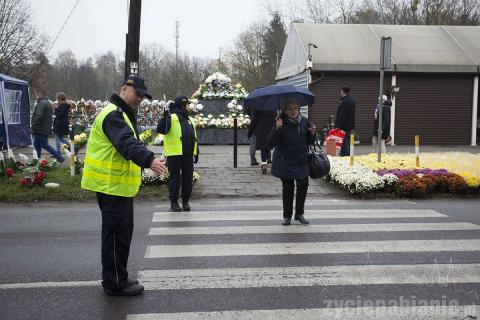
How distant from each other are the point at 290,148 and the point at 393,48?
16.7 m

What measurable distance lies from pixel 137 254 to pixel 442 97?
1905 centimetres

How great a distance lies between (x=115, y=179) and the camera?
15.9 ft

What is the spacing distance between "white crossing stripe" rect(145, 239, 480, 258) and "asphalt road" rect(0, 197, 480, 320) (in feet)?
0.04

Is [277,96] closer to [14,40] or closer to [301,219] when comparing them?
[301,219]

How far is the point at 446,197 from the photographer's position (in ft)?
34.9

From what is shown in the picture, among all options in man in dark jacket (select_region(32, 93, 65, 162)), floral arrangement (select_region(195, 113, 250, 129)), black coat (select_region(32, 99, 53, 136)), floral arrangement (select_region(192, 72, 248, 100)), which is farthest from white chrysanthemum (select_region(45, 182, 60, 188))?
floral arrangement (select_region(192, 72, 248, 100))

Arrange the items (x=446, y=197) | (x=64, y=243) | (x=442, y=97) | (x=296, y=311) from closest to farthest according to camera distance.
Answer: (x=296, y=311) → (x=64, y=243) → (x=446, y=197) → (x=442, y=97)

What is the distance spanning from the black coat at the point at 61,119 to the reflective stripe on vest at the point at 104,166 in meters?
10.7

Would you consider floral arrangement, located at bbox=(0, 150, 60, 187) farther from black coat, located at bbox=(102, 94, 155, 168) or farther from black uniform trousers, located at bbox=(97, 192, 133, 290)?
black coat, located at bbox=(102, 94, 155, 168)

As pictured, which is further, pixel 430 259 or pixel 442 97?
pixel 442 97

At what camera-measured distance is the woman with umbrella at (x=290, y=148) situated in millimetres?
7715

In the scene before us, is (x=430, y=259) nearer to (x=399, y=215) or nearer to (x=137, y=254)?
(x=399, y=215)

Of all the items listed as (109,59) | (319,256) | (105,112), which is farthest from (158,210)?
(109,59)

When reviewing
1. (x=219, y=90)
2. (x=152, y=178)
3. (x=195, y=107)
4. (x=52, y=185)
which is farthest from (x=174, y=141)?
(x=219, y=90)
